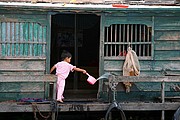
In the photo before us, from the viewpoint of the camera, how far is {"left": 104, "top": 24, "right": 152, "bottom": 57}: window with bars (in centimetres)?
993

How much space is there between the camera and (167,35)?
1009cm

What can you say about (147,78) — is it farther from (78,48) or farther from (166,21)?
(78,48)

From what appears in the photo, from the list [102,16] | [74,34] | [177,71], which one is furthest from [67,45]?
[177,71]

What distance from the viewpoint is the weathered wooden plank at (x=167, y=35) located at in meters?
10.1

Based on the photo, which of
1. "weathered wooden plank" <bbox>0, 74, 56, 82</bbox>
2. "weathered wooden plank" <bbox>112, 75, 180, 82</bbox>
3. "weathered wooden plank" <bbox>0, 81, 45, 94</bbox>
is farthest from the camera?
"weathered wooden plank" <bbox>0, 81, 45, 94</bbox>

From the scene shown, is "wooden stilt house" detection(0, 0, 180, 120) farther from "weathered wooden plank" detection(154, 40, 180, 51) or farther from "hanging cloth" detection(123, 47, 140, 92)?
"hanging cloth" detection(123, 47, 140, 92)

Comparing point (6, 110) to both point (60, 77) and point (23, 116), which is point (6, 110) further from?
point (60, 77)

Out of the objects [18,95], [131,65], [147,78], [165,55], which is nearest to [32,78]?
[18,95]

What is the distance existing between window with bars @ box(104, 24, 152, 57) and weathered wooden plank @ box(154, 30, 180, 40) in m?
0.24

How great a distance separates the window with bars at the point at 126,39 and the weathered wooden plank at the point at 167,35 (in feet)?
0.78

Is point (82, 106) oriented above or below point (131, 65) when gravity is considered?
below

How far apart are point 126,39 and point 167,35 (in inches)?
47.0

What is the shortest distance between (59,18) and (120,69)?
302 cm

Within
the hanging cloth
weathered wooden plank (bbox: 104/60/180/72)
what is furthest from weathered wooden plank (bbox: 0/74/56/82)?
the hanging cloth
